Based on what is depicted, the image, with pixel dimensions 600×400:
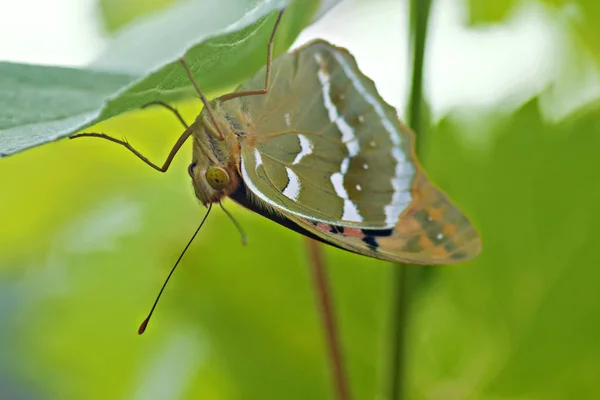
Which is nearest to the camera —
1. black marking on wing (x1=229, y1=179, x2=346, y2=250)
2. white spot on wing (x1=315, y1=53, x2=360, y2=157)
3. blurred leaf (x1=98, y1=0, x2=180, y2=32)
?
black marking on wing (x1=229, y1=179, x2=346, y2=250)

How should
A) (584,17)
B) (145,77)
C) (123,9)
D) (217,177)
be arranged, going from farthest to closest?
(123,9)
(584,17)
(217,177)
(145,77)

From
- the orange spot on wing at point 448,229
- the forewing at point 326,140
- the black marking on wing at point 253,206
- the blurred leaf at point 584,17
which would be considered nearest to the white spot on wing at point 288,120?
the forewing at point 326,140

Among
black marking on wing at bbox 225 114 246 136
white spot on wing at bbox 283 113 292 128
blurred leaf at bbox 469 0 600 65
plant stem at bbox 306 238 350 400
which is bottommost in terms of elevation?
plant stem at bbox 306 238 350 400

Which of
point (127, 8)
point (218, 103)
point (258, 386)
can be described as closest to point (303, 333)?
point (258, 386)

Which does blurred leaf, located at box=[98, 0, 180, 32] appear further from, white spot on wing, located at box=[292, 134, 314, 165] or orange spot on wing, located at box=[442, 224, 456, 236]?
orange spot on wing, located at box=[442, 224, 456, 236]

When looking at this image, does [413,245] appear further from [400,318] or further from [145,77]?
[145,77]

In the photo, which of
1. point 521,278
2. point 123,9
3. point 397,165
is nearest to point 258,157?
point 397,165

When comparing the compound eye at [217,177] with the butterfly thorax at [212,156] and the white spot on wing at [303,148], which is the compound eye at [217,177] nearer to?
the butterfly thorax at [212,156]

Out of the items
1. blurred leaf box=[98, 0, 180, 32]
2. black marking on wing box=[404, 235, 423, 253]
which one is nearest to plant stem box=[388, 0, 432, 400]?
black marking on wing box=[404, 235, 423, 253]
